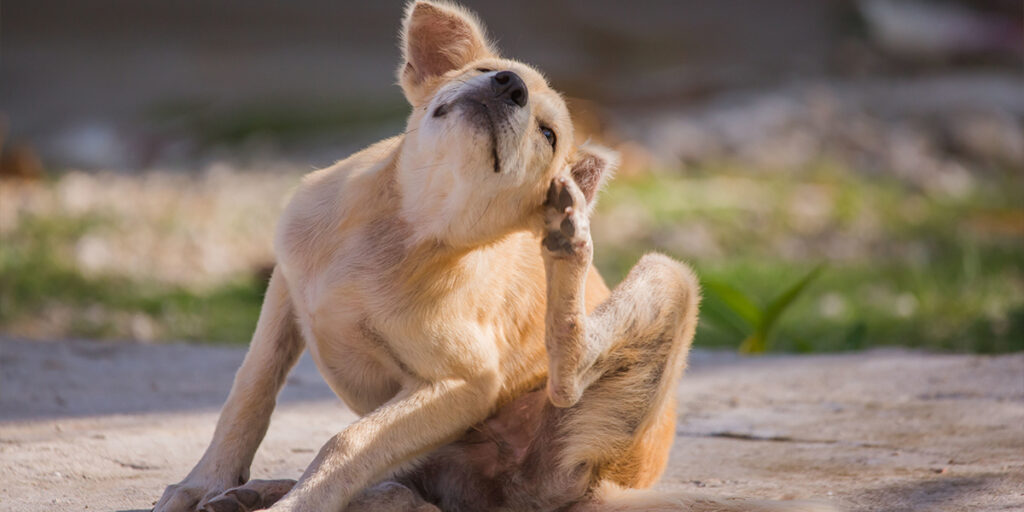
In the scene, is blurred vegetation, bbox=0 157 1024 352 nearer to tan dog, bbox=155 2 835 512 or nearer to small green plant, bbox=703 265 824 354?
small green plant, bbox=703 265 824 354

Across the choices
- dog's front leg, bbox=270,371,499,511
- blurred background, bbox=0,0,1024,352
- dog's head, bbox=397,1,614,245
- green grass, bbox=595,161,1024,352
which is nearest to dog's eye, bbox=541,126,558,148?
dog's head, bbox=397,1,614,245

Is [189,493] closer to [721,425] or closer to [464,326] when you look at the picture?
[464,326]

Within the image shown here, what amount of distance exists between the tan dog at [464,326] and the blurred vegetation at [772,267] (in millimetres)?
2218

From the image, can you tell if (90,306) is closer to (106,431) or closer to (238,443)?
(106,431)

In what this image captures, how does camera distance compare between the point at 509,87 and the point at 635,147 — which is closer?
the point at 509,87

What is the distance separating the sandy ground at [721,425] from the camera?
3059mm

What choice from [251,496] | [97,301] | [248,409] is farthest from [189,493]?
[97,301]

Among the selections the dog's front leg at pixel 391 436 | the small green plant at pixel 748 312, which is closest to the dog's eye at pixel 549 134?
the dog's front leg at pixel 391 436

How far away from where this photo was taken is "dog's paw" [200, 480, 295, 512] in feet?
8.89

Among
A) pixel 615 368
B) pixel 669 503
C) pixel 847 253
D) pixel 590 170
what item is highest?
pixel 590 170

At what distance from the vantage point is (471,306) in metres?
2.90

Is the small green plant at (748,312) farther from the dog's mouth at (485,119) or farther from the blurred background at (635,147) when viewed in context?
the dog's mouth at (485,119)

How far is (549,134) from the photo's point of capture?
288cm

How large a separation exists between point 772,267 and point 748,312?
1805 millimetres
